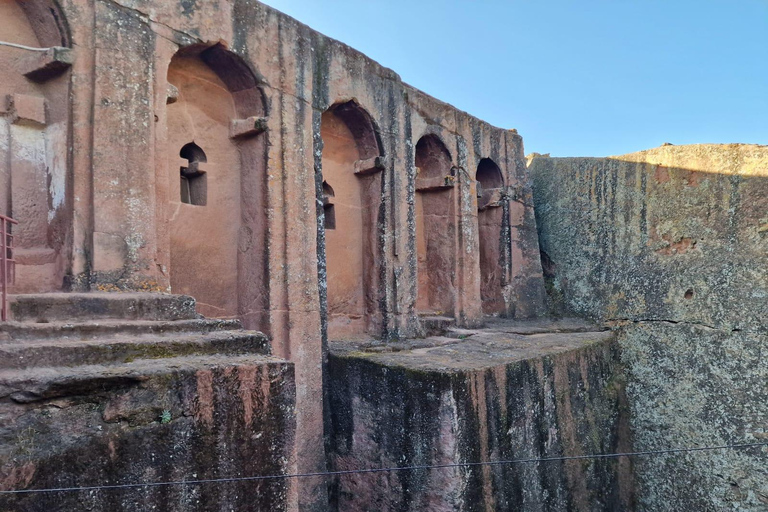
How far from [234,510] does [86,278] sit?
76.3 inches

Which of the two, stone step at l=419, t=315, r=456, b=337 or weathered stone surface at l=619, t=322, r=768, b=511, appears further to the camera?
stone step at l=419, t=315, r=456, b=337

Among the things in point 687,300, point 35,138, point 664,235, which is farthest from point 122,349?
point 664,235

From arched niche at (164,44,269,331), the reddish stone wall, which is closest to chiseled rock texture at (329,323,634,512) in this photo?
the reddish stone wall

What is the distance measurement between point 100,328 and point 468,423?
2725 mm

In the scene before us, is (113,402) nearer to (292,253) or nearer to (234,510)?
(234,510)

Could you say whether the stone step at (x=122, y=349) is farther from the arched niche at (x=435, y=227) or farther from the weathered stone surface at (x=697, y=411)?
the weathered stone surface at (x=697, y=411)

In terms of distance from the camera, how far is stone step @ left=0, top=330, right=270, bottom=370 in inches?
110

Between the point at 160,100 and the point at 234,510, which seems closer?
the point at 234,510

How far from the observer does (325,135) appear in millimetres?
6656

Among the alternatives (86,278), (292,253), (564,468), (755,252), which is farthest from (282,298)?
(755,252)

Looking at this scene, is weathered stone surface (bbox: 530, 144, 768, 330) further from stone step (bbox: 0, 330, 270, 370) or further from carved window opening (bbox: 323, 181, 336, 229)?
stone step (bbox: 0, 330, 270, 370)

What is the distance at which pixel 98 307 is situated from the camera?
3.48 meters

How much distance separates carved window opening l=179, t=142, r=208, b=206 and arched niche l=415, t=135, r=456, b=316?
3292mm

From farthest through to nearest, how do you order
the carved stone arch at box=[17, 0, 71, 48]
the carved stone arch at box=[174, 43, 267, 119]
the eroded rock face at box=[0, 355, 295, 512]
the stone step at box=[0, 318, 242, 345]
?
the carved stone arch at box=[174, 43, 267, 119] → the carved stone arch at box=[17, 0, 71, 48] → the stone step at box=[0, 318, 242, 345] → the eroded rock face at box=[0, 355, 295, 512]
